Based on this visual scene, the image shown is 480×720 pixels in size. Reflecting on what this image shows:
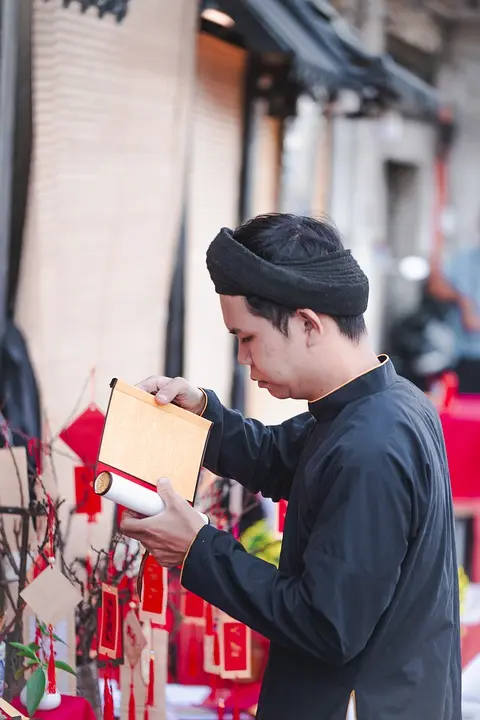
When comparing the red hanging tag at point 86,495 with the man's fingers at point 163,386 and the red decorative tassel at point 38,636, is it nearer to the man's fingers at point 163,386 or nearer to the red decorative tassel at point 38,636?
the red decorative tassel at point 38,636

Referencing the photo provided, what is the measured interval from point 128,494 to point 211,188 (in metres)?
3.73

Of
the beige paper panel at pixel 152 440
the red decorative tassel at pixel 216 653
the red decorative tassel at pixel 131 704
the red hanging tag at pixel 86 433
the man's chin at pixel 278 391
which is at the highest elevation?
the man's chin at pixel 278 391

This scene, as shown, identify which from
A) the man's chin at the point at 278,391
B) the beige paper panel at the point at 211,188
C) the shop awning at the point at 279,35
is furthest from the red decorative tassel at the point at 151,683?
the shop awning at the point at 279,35

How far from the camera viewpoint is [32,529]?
2406mm

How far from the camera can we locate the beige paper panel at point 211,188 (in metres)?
4.85

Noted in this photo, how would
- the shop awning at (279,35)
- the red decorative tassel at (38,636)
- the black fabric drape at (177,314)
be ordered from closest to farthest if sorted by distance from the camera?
1. the red decorative tassel at (38,636)
2. the shop awning at (279,35)
3. the black fabric drape at (177,314)

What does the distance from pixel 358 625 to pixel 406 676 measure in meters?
0.20

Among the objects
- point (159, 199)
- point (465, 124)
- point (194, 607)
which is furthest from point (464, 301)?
point (194, 607)

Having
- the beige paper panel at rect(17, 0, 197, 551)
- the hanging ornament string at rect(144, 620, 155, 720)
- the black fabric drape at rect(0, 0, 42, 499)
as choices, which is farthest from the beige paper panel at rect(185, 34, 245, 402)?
the hanging ornament string at rect(144, 620, 155, 720)

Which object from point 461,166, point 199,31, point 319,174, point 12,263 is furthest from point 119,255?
point 461,166

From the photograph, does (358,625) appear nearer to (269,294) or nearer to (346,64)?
(269,294)

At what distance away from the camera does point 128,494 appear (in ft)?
4.87

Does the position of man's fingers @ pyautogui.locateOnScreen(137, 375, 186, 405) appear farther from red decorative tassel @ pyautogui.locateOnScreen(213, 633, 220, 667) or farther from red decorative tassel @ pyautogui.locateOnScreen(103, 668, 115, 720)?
red decorative tassel @ pyautogui.locateOnScreen(213, 633, 220, 667)

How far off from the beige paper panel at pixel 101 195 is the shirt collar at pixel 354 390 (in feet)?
7.30
